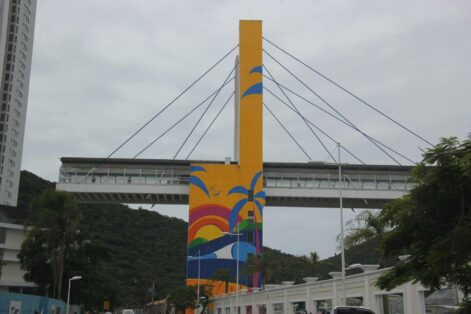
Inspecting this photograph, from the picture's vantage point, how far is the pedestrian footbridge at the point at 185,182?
2788 inches

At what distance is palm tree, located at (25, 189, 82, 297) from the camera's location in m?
52.4

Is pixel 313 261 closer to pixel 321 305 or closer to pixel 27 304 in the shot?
pixel 321 305

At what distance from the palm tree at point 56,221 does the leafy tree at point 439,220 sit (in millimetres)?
45358

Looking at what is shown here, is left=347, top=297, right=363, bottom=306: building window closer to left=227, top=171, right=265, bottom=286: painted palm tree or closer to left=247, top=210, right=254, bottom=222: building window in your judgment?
left=227, top=171, right=265, bottom=286: painted palm tree

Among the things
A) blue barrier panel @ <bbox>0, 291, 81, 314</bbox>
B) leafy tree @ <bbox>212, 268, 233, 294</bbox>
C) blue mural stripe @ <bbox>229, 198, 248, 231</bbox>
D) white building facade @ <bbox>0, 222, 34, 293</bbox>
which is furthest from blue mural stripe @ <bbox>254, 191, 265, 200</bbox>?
white building facade @ <bbox>0, 222, 34, 293</bbox>

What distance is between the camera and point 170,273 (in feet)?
441

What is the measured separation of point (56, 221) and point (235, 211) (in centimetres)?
2154

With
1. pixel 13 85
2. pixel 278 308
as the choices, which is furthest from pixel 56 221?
pixel 13 85

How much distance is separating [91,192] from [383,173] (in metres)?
36.7

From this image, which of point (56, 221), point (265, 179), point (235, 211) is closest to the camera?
point (56, 221)

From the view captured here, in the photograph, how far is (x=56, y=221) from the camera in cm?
5262

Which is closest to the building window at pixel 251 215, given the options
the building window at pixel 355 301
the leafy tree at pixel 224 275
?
the leafy tree at pixel 224 275

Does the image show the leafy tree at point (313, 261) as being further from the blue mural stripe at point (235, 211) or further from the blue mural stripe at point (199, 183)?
the blue mural stripe at point (199, 183)

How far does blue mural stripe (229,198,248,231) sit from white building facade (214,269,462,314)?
10.2 metres
